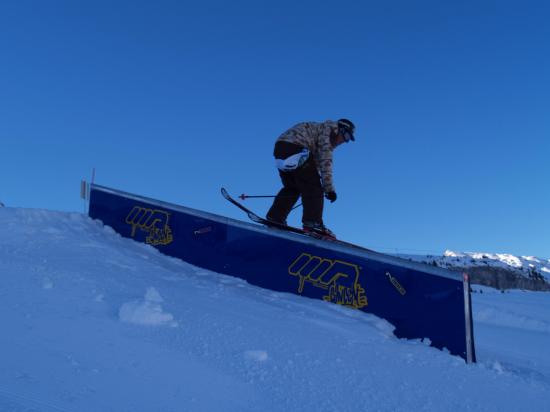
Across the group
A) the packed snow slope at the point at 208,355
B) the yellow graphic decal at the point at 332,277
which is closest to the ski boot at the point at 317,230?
the yellow graphic decal at the point at 332,277

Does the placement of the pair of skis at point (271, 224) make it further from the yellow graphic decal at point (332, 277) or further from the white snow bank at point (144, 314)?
the white snow bank at point (144, 314)

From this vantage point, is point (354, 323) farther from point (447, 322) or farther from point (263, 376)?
point (263, 376)

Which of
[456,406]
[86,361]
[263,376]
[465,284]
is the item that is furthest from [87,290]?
[465,284]

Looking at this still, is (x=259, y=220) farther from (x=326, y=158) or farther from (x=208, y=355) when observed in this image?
(x=208, y=355)

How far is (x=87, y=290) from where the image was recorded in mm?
3176

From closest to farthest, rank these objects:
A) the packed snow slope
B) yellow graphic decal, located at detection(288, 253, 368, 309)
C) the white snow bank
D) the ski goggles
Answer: the packed snow slope
the white snow bank
yellow graphic decal, located at detection(288, 253, 368, 309)
the ski goggles

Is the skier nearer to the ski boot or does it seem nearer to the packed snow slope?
the ski boot

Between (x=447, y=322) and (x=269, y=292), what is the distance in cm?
181

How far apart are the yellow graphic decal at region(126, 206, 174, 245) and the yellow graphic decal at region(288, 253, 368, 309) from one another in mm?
2090

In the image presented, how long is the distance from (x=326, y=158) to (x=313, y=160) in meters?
0.18

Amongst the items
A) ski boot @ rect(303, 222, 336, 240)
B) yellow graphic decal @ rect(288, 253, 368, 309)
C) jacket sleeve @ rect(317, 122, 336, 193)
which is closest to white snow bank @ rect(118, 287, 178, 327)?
yellow graphic decal @ rect(288, 253, 368, 309)

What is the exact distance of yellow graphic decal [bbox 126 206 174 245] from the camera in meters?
5.97

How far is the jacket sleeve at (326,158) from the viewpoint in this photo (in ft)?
17.0

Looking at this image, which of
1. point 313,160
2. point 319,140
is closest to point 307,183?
point 313,160
